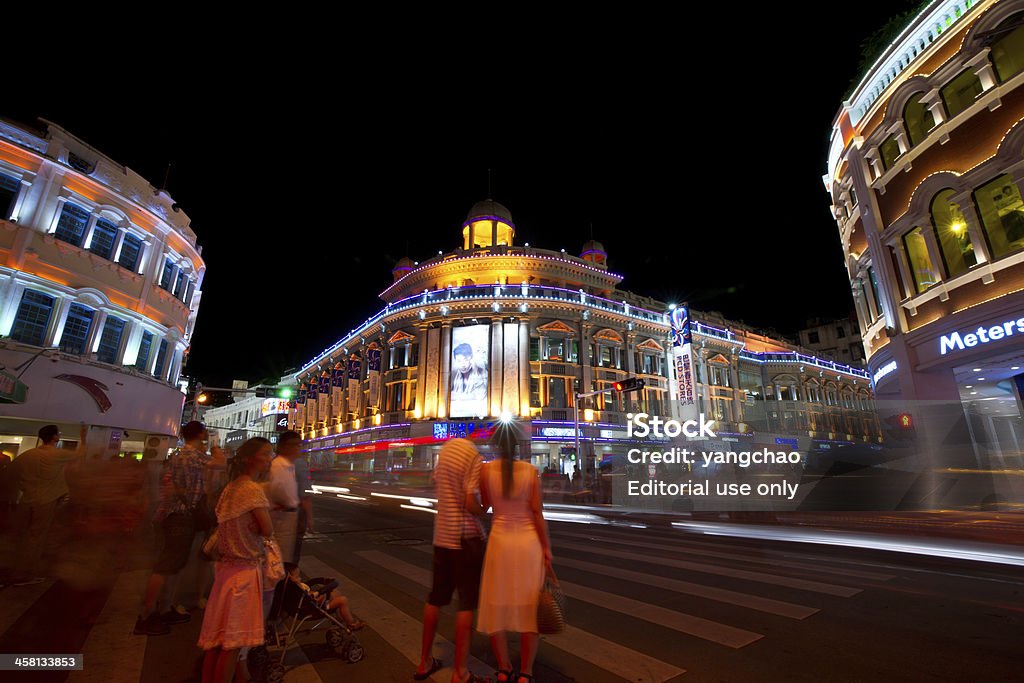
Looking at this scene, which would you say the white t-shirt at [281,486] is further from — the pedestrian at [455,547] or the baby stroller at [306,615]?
the pedestrian at [455,547]

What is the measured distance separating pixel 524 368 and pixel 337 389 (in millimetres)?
29034

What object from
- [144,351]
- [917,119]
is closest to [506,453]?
[917,119]

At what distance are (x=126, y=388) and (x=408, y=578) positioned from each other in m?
23.2

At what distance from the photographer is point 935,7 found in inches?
595

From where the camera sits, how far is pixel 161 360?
2548 centimetres

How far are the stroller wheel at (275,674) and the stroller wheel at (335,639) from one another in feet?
1.68

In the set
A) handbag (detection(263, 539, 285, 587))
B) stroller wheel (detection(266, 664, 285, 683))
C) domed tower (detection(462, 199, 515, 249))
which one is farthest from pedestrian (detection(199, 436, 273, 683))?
domed tower (detection(462, 199, 515, 249))

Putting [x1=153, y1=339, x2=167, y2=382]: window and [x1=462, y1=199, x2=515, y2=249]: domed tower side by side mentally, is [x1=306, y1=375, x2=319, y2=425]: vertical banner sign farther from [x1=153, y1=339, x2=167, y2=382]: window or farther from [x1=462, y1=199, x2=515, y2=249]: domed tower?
[x1=153, y1=339, x2=167, y2=382]: window

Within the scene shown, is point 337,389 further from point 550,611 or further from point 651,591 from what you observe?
point 550,611

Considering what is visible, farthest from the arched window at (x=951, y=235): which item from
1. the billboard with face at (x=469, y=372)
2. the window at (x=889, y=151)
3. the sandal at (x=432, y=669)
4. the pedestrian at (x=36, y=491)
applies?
the billboard with face at (x=469, y=372)

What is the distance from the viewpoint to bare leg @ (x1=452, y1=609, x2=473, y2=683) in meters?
3.28

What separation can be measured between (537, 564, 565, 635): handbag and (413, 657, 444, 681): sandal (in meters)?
1.18

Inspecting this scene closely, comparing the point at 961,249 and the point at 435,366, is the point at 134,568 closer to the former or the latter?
the point at 961,249

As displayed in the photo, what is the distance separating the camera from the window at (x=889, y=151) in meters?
16.6
